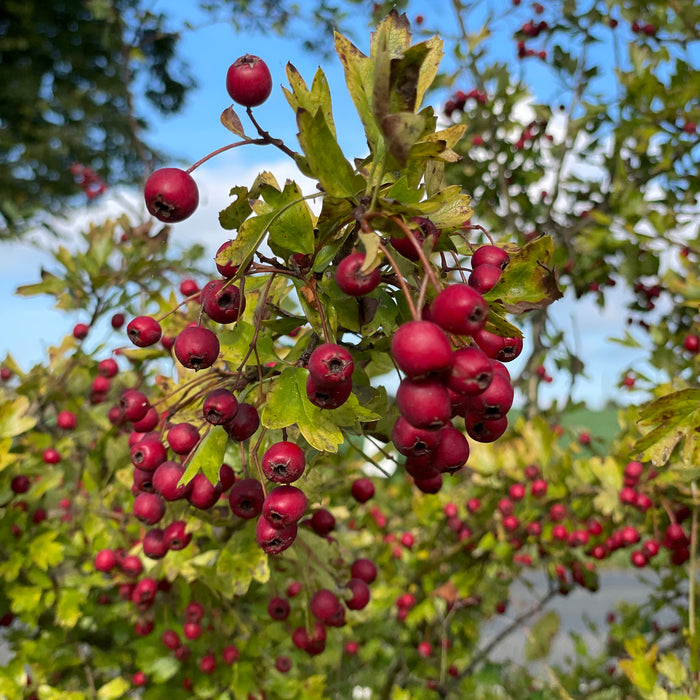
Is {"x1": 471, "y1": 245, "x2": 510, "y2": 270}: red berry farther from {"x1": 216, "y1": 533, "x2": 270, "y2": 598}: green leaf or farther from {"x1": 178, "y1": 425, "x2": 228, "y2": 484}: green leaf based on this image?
{"x1": 216, "y1": 533, "x2": 270, "y2": 598}: green leaf

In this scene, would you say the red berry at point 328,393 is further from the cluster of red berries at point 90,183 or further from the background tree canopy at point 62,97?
the background tree canopy at point 62,97

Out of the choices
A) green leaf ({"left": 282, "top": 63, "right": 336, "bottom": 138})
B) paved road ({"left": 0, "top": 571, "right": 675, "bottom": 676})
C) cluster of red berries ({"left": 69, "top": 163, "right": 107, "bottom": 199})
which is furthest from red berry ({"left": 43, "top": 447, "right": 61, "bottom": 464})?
paved road ({"left": 0, "top": 571, "right": 675, "bottom": 676})

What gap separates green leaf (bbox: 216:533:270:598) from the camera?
1297 millimetres

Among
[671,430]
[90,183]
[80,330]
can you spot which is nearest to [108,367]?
[80,330]

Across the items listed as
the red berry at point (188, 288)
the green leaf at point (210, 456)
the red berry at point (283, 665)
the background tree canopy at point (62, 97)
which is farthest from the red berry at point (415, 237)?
the background tree canopy at point (62, 97)

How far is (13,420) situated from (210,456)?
3.48 feet

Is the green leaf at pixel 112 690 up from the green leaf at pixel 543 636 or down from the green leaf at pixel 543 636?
up

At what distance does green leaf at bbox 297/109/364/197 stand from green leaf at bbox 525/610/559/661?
248 centimetres

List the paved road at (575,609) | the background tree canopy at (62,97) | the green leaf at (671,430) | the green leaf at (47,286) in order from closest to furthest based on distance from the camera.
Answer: the green leaf at (671,430), the green leaf at (47,286), the paved road at (575,609), the background tree canopy at (62,97)

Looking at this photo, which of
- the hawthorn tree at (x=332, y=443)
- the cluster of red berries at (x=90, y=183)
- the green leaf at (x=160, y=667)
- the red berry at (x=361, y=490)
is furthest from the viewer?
the cluster of red berries at (x=90, y=183)

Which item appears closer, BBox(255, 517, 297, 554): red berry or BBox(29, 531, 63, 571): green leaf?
BBox(255, 517, 297, 554): red berry

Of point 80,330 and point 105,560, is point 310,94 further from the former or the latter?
point 80,330

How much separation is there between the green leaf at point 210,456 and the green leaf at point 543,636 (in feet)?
7.23

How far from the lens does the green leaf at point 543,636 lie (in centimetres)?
272
